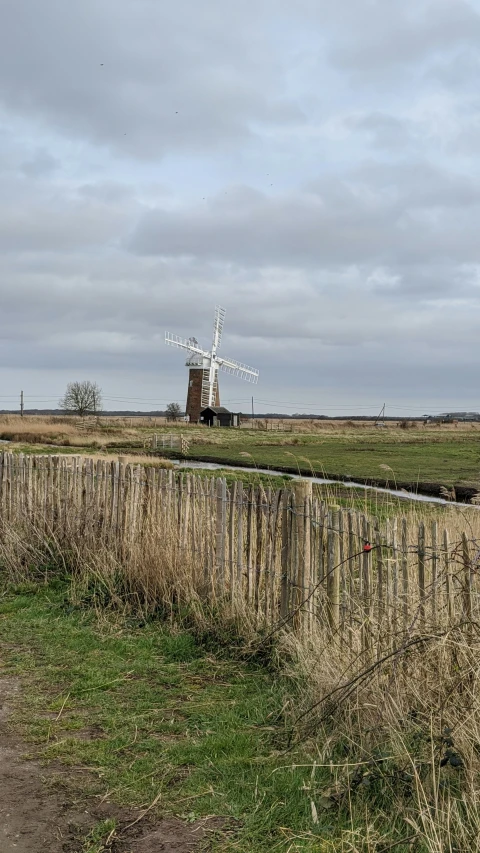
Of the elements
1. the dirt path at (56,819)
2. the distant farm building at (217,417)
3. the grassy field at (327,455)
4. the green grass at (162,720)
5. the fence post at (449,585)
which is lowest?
the dirt path at (56,819)

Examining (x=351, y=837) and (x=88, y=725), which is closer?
(x=351, y=837)

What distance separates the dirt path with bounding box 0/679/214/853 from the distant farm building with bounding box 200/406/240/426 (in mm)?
79110

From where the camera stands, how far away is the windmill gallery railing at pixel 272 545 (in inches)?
185

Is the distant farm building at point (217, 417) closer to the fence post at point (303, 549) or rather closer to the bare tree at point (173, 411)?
the bare tree at point (173, 411)

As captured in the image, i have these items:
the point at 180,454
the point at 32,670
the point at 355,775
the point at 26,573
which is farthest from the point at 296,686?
the point at 180,454

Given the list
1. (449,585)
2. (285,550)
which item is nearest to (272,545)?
(285,550)

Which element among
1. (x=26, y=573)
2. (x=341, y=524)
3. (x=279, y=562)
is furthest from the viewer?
(x=26, y=573)

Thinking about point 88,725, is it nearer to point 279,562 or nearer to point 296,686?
point 296,686

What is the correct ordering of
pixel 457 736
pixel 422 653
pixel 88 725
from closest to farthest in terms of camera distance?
pixel 457 736, pixel 422 653, pixel 88 725

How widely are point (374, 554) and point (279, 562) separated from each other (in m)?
1.04

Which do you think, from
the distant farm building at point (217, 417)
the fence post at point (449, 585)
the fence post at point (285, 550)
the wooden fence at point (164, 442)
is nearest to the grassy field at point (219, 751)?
the fence post at point (285, 550)

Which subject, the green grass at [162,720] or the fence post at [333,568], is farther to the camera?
the fence post at [333,568]

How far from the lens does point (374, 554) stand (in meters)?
5.25

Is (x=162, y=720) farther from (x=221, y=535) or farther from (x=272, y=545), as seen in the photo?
(x=221, y=535)
